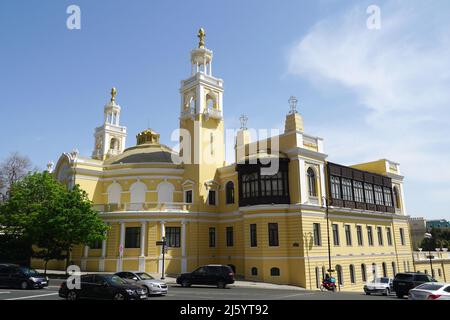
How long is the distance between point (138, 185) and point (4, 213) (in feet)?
42.8

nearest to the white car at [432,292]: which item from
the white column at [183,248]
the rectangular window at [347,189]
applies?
the rectangular window at [347,189]

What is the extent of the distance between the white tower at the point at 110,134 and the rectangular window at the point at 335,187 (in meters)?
36.8

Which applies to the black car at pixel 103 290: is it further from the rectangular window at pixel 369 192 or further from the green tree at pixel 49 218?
the rectangular window at pixel 369 192

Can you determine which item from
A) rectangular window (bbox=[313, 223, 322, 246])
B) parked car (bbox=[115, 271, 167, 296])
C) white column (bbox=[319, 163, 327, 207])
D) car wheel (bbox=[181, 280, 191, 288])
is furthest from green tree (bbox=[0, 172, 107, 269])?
white column (bbox=[319, 163, 327, 207])

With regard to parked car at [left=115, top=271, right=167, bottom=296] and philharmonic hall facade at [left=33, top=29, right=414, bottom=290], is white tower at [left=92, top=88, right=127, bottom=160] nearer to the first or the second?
philharmonic hall facade at [left=33, top=29, right=414, bottom=290]

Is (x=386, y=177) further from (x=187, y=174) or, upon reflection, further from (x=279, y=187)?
(x=187, y=174)

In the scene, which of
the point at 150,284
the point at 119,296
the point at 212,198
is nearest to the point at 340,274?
the point at 212,198

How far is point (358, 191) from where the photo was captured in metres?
40.3

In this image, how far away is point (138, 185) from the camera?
133 feet

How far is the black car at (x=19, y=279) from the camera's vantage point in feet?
75.6

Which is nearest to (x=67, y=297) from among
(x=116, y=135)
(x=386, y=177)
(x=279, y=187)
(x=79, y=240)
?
(x=79, y=240)

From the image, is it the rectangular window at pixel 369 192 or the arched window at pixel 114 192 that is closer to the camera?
the arched window at pixel 114 192

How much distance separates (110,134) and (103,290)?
153 ft

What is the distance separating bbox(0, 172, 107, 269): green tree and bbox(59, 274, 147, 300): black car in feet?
51.0
